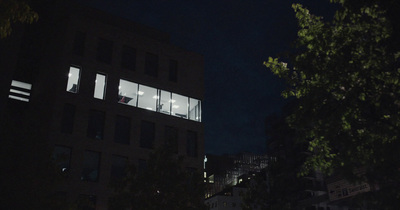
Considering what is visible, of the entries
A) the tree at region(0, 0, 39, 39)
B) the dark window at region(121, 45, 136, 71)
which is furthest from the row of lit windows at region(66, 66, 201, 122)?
the tree at region(0, 0, 39, 39)

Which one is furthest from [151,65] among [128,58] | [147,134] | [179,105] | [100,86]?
[147,134]

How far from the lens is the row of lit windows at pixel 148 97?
3062 cm

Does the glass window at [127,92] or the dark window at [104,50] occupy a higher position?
the dark window at [104,50]

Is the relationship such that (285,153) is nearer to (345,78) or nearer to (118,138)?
(118,138)

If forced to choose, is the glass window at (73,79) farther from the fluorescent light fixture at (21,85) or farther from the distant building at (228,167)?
the distant building at (228,167)

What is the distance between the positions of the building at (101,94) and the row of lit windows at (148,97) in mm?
95

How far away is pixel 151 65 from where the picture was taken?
3509cm

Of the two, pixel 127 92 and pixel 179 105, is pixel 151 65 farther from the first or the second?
pixel 179 105

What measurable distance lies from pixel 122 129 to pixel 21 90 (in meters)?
14.2

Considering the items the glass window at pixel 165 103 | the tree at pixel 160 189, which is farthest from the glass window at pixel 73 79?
the tree at pixel 160 189

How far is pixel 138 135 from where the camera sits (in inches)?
1228

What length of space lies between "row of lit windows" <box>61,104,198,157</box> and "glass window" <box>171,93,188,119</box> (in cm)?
175

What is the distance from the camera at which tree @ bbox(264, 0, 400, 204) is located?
10.7 meters

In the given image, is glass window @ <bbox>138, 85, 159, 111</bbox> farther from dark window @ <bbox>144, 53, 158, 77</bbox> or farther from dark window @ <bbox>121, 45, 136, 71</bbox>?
dark window @ <bbox>121, 45, 136, 71</bbox>
